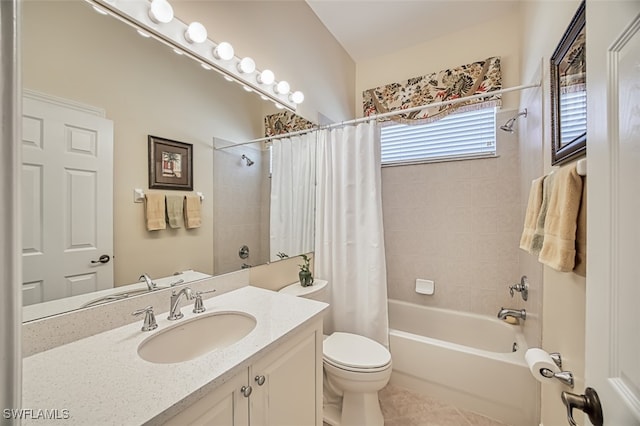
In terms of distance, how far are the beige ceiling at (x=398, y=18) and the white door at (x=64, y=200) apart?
196 cm

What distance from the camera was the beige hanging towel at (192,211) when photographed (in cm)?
126

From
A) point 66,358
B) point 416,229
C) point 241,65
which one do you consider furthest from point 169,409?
point 416,229

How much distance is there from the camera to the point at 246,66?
1533 millimetres

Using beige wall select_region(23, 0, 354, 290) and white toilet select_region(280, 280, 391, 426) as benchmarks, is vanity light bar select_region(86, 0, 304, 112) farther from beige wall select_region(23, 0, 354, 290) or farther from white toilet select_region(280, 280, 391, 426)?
white toilet select_region(280, 280, 391, 426)

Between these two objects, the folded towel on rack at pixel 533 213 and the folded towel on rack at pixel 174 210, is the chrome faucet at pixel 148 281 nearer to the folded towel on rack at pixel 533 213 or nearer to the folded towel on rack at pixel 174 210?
the folded towel on rack at pixel 174 210

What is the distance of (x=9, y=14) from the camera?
24cm

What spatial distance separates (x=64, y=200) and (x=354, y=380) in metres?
1.52

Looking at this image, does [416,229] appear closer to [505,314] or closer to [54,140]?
[505,314]

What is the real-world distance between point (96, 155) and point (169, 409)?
35.1 inches

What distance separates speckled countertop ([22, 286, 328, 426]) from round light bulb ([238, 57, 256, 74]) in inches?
54.1

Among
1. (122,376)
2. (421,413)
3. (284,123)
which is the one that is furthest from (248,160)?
(421,413)

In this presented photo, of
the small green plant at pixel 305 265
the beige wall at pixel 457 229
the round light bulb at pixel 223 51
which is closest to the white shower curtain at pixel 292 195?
the small green plant at pixel 305 265

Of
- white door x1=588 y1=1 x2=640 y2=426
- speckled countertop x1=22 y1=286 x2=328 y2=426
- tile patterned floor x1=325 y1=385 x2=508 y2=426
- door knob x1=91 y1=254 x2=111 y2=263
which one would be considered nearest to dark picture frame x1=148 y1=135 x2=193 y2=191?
door knob x1=91 y1=254 x2=111 y2=263

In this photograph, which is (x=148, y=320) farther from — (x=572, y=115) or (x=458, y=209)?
(x=458, y=209)
